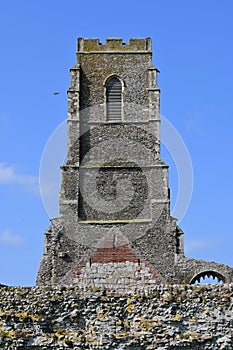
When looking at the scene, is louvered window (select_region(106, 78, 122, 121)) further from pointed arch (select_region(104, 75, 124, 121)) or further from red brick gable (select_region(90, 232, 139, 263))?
red brick gable (select_region(90, 232, 139, 263))

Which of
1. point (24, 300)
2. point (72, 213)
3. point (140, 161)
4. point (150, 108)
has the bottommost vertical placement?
point (24, 300)

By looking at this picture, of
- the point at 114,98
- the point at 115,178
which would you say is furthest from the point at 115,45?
the point at 115,178

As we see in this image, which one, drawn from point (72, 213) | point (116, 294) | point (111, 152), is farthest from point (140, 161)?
point (116, 294)

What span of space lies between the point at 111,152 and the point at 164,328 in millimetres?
19123

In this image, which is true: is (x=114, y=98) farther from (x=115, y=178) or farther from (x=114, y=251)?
(x=114, y=251)

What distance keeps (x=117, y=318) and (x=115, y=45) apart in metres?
22.1

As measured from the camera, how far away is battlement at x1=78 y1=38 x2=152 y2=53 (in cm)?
3172

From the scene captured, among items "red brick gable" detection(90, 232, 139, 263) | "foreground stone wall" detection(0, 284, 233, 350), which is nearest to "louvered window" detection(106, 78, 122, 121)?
"red brick gable" detection(90, 232, 139, 263)

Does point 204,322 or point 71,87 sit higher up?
point 71,87

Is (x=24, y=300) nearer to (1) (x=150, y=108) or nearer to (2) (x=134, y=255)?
(2) (x=134, y=255)

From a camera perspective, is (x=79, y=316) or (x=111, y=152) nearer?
(x=79, y=316)

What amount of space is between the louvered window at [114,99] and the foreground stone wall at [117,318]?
1974 cm

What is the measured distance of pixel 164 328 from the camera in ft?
36.6

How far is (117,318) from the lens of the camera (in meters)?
11.4
